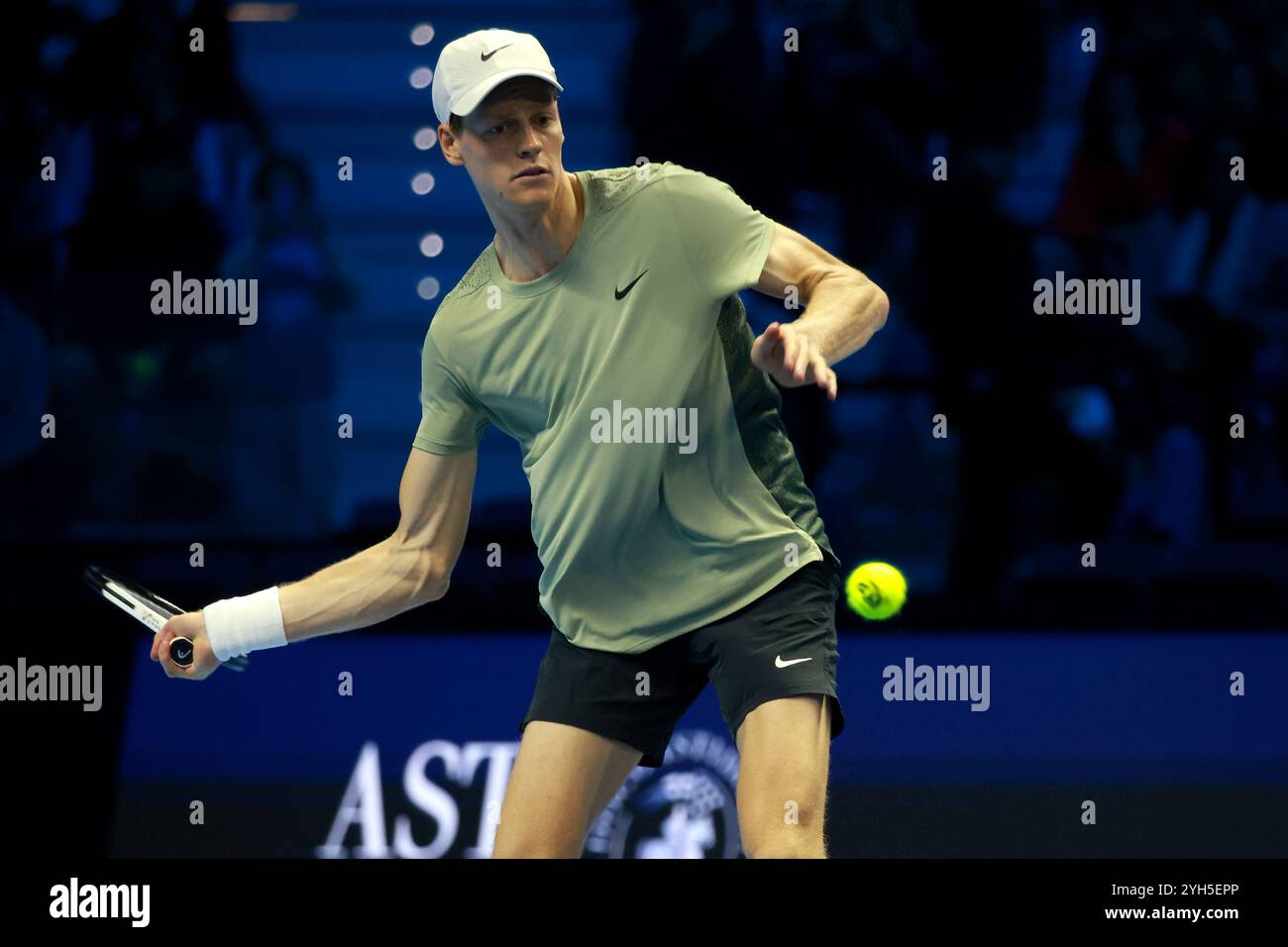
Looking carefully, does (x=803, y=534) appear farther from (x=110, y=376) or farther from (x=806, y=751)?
(x=110, y=376)

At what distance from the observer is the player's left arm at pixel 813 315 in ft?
10.7

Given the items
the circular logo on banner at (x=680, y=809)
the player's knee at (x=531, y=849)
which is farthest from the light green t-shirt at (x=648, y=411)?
the circular logo on banner at (x=680, y=809)

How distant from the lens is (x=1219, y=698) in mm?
5918

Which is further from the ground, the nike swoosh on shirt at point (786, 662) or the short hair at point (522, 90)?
the short hair at point (522, 90)

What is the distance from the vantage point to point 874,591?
221 inches

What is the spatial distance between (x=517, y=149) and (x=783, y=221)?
9.42 feet

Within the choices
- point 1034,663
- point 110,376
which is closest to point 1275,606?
point 1034,663

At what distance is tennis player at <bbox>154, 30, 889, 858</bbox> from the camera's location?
3787 millimetres

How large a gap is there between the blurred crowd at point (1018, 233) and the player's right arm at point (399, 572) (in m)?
2.51

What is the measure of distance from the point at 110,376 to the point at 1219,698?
3.77 m

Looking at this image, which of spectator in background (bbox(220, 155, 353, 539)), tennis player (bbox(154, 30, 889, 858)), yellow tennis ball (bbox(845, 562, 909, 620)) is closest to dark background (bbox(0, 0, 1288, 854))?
spectator in background (bbox(220, 155, 353, 539))

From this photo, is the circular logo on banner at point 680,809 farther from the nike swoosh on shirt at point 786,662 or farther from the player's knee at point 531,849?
the nike swoosh on shirt at point 786,662

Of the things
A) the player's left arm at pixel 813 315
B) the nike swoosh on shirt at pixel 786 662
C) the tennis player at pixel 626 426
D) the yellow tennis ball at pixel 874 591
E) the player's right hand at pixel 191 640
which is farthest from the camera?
the yellow tennis ball at pixel 874 591

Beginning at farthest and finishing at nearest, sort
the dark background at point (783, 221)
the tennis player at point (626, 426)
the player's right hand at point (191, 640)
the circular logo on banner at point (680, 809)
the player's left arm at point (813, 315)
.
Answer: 1. the dark background at point (783, 221)
2. the circular logo on banner at point (680, 809)
3. the player's right hand at point (191, 640)
4. the tennis player at point (626, 426)
5. the player's left arm at point (813, 315)
